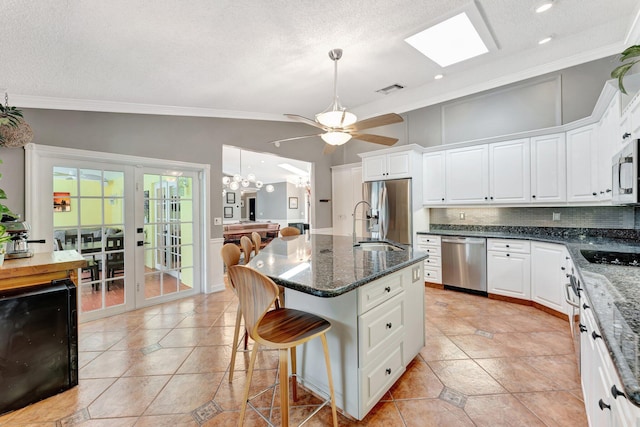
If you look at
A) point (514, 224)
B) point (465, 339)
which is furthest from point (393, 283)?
point (514, 224)

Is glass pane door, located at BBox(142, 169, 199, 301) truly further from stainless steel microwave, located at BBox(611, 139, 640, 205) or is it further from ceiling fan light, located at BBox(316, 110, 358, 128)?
stainless steel microwave, located at BBox(611, 139, 640, 205)

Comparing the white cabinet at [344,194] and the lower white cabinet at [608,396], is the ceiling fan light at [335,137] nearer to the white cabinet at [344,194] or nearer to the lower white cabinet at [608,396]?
the lower white cabinet at [608,396]

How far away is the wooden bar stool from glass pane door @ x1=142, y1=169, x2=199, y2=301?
285 cm

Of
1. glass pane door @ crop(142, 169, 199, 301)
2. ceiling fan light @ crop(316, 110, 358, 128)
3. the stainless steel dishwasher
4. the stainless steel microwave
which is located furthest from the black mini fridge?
the stainless steel dishwasher

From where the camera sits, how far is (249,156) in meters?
8.28

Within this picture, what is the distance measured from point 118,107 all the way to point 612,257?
4.90m

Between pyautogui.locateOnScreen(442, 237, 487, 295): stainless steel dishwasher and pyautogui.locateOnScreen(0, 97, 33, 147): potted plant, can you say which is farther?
pyautogui.locateOnScreen(442, 237, 487, 295): stainless steel dishwasher

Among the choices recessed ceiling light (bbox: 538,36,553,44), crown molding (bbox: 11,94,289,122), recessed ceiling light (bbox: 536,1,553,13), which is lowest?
crown molding (bbox: 11,94,289,122)

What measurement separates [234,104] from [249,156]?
4.47 m

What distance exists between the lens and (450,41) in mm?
2787

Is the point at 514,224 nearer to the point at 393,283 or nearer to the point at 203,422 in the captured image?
the point at 393,283

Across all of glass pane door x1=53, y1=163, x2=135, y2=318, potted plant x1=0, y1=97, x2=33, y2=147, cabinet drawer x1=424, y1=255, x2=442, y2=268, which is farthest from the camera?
cabinet drawer x1=424, y1=255, x2=442, y2=268

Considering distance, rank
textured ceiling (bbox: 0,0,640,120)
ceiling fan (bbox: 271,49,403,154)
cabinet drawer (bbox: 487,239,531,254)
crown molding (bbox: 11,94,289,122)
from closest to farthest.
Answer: textured ceiling (bbox: 0,0,640,120), ceiling fan (bbox: 271,49,403,154), crown molding (bbox: 11,94,289,122), cabinet drawer (bbox: 487,239,531,254)

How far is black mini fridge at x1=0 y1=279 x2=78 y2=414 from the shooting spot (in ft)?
5.53
